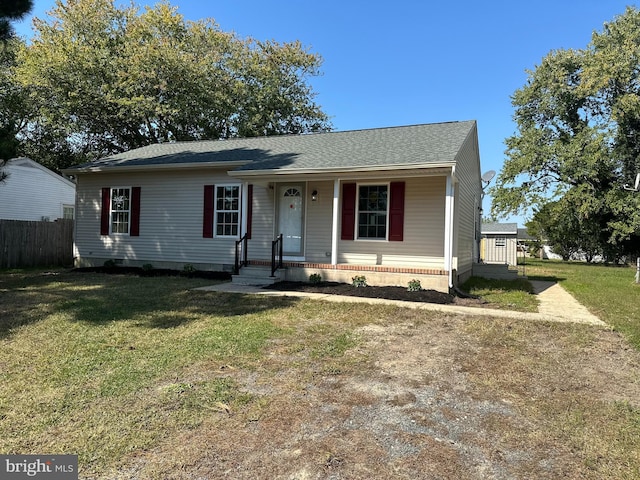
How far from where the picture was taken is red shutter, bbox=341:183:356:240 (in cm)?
1029

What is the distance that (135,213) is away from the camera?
12719 mm

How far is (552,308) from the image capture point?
7590 millimetres

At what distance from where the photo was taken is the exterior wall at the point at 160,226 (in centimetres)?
1184

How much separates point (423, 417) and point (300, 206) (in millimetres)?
8411

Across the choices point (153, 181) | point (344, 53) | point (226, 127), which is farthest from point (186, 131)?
point (153, 181)

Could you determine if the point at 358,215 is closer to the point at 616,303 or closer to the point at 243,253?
the point at 243,253

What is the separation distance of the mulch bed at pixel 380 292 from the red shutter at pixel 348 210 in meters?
1.47

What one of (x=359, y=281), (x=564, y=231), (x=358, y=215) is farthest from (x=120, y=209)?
(x=564, y=231)

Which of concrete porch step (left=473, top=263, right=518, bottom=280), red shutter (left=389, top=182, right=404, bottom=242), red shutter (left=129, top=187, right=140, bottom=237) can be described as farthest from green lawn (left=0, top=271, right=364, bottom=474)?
concrete porch step (left=473, top=263, right=518, bottom=280)

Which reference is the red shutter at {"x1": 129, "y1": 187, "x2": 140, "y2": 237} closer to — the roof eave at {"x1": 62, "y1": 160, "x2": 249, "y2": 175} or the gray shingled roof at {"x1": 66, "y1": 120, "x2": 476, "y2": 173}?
the roof eave at {"x1": 62, "y1": 160, "x2": 249, "y2": 175}

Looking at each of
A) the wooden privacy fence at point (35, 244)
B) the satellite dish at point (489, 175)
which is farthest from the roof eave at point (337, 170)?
the wooden privacy fence at point (35, 244)

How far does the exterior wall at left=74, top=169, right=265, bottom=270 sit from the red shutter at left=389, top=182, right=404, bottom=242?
12.1 ft

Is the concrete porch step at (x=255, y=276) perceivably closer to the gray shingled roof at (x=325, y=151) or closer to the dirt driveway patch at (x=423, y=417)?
the gray shingled roof at (x=325, y=151)

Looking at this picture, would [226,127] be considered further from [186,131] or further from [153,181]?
[153,181]
